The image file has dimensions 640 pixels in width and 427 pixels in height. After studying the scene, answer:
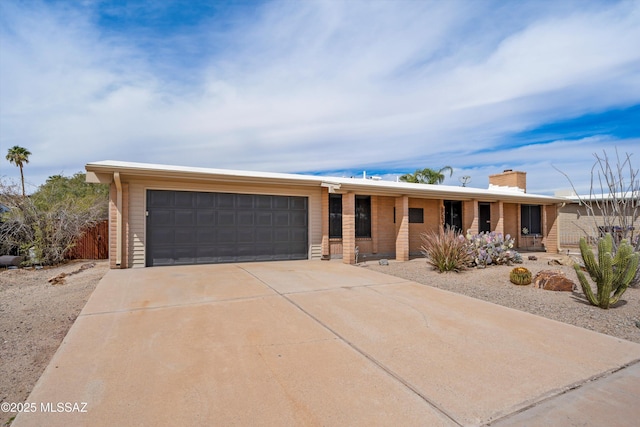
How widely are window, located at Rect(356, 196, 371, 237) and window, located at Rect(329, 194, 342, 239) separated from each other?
2.59 ft

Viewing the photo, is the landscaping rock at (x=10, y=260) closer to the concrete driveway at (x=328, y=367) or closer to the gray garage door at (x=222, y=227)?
the gray garage door at (x=222, y=227)

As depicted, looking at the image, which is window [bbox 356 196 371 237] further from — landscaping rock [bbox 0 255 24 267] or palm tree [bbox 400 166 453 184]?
landscaping rock [bbox 0 255 24 267]

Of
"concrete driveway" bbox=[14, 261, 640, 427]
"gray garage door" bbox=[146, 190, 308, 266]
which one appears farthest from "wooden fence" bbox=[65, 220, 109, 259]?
"concrete driveway" bbox=[14, 261, 640, 427]

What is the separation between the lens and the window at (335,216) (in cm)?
1278

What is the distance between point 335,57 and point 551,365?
10.1 meters

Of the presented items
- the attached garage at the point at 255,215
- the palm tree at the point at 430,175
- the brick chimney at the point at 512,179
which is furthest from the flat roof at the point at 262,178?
the palm tree at the point at 430,175

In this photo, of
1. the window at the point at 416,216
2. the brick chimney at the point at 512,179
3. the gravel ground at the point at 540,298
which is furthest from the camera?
the brick chimney at the point at 512,179

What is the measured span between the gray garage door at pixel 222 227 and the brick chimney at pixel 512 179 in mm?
13162

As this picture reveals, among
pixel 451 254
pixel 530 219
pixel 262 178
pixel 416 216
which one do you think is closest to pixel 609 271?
pixel 451 254

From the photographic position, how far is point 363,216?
1342cm

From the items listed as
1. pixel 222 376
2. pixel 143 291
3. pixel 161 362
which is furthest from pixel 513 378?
pixel 143 291

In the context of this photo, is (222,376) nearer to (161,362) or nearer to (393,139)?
(161,362)

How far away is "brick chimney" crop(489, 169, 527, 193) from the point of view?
19156 millimetres

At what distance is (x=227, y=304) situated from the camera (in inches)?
232
